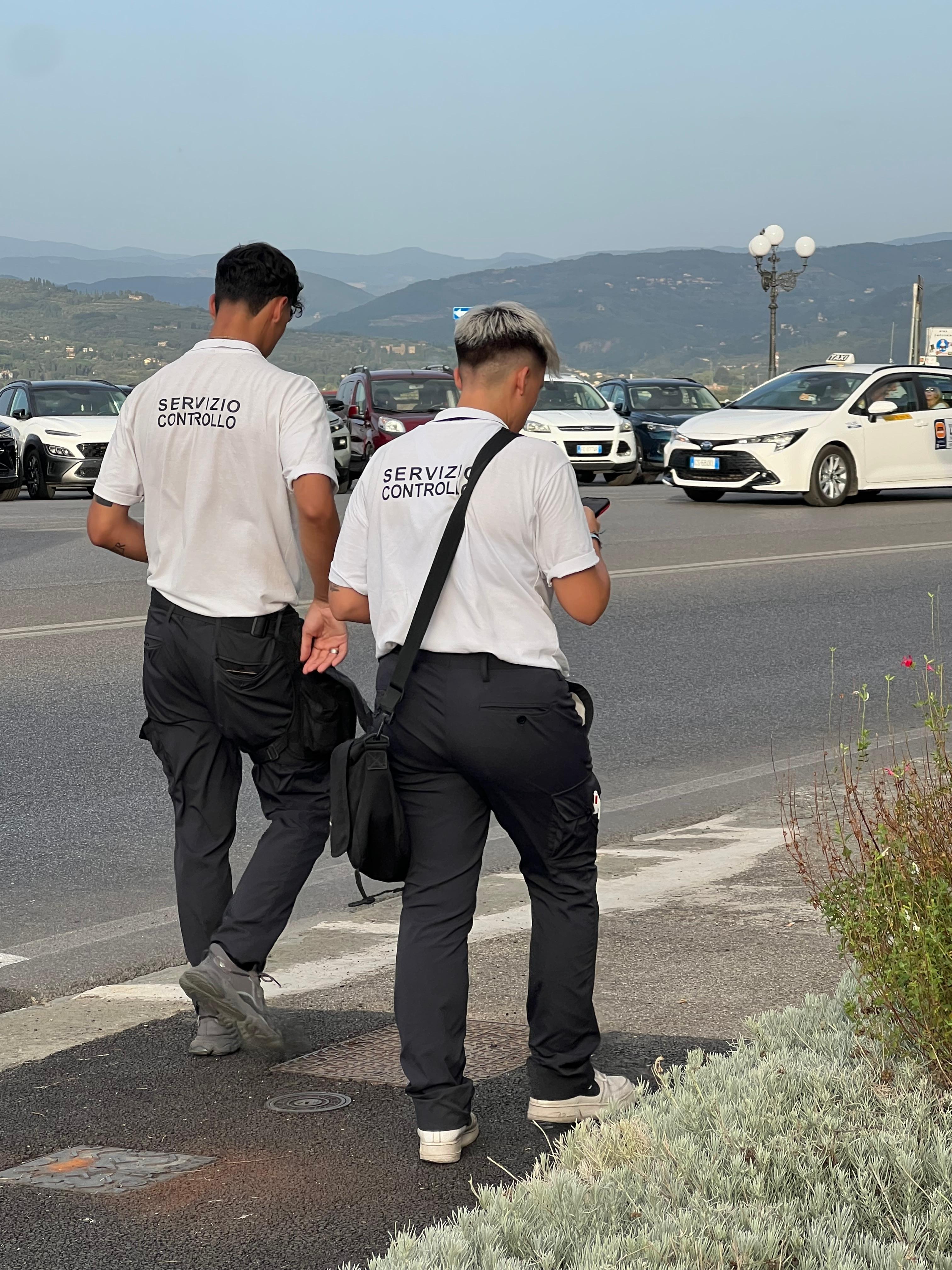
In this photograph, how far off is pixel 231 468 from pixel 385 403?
2354cm

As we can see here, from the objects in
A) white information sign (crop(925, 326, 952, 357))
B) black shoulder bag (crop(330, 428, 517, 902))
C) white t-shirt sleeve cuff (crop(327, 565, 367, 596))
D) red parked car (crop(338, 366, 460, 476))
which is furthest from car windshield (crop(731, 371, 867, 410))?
white information sign (crop(925, 326, 952, 357))

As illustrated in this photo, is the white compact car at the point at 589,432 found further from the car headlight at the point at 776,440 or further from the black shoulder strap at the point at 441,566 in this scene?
the black shoulder strap at the point at 441,566

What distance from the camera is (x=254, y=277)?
4238 millimetres

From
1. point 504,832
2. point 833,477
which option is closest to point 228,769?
point 504,832

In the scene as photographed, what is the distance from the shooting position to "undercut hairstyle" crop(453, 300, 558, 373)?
3521mm

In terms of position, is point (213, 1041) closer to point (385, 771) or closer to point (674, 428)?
point (385, 771)

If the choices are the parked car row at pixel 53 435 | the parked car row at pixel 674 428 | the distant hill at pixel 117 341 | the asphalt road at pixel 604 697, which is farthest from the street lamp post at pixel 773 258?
the distant hill at pixel 117 341

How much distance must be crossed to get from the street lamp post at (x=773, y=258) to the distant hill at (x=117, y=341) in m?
45.3

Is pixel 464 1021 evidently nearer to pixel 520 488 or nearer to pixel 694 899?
pixel 520 488

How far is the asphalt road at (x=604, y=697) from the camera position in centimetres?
580

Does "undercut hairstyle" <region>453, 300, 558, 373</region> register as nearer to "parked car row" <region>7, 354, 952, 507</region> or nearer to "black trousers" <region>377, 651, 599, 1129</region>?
"black trousers" <region>377, 651, 599, 1129</region>

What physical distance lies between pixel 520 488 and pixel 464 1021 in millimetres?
1116

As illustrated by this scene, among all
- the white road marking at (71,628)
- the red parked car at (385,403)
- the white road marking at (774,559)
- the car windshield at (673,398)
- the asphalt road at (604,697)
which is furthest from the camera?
the car windshield at (673,398)

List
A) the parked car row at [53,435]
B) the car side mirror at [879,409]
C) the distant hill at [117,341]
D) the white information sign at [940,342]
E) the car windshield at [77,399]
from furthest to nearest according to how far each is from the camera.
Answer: the distant hill at [117,341] < the white information sign at [940,342] < the car windshield at [77,399] < the parked car row at [53,435] < the car side mirror at [879,409]
